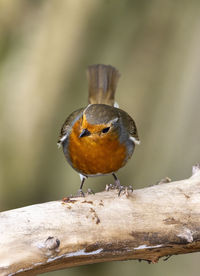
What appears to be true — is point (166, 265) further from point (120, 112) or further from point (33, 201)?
point (120, 112)

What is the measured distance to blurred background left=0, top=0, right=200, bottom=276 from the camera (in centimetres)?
509

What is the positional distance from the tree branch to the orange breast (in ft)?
1.63

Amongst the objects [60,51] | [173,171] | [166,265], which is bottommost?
[166,265]

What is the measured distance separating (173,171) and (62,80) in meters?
1.46

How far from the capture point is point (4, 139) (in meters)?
5.32

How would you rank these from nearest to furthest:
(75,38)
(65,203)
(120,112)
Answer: (65,203)
(120,112)
(75,38)

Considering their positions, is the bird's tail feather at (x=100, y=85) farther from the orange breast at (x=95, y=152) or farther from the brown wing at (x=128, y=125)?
the orange breast at (x=95, y=152)

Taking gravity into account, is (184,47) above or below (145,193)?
above

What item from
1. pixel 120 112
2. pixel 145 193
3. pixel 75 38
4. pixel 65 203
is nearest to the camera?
pixel 65 203

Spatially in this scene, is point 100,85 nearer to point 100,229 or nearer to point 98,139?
point 98,139

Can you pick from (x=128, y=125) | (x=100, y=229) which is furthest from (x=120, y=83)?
(x=100, y=229)

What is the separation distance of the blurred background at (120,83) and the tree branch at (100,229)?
2.04 metres

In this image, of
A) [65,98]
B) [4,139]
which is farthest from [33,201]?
[65,98]

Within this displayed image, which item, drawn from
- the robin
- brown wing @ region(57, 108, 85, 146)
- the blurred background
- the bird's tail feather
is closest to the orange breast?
the robin
